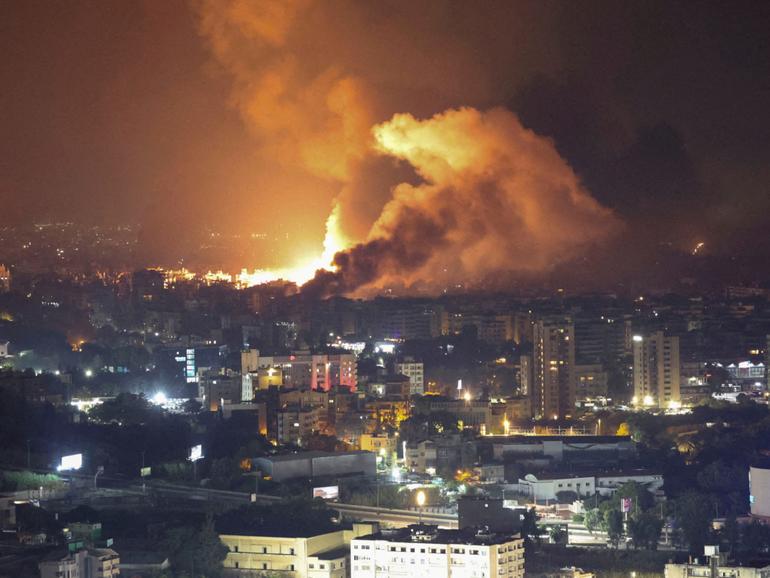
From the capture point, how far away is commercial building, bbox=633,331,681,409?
24078mm

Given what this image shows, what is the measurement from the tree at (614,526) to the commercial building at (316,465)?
7.93 feet

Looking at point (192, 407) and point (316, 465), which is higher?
point (192, 407)

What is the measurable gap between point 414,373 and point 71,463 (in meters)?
5.57

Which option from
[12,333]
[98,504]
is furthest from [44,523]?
[12,333]

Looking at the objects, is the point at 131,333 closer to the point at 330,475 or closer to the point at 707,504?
the point at 330,475

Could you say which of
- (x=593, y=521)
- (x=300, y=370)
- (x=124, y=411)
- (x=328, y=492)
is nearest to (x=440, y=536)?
(x=593, y=521)

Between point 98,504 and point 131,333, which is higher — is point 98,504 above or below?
below

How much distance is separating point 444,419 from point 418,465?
Result: 1.98 meters

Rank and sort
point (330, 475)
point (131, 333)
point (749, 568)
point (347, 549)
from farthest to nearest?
1. point (131, 333)
2. point (330, 475)
3. point (347, 549)
4. point (749, 568)

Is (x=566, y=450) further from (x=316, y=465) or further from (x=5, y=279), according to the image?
(x=5, y=279)

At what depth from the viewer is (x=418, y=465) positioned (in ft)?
64.2

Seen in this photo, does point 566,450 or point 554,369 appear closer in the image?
point 566,450

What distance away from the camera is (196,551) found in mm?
15469

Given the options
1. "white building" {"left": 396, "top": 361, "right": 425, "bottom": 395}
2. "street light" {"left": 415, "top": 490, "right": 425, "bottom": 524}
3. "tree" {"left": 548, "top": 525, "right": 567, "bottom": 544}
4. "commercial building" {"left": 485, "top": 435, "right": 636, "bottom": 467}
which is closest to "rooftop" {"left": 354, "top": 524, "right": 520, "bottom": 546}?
"tree" {"left": 548, "top": 525, "right": 567, "bottom": 544}
